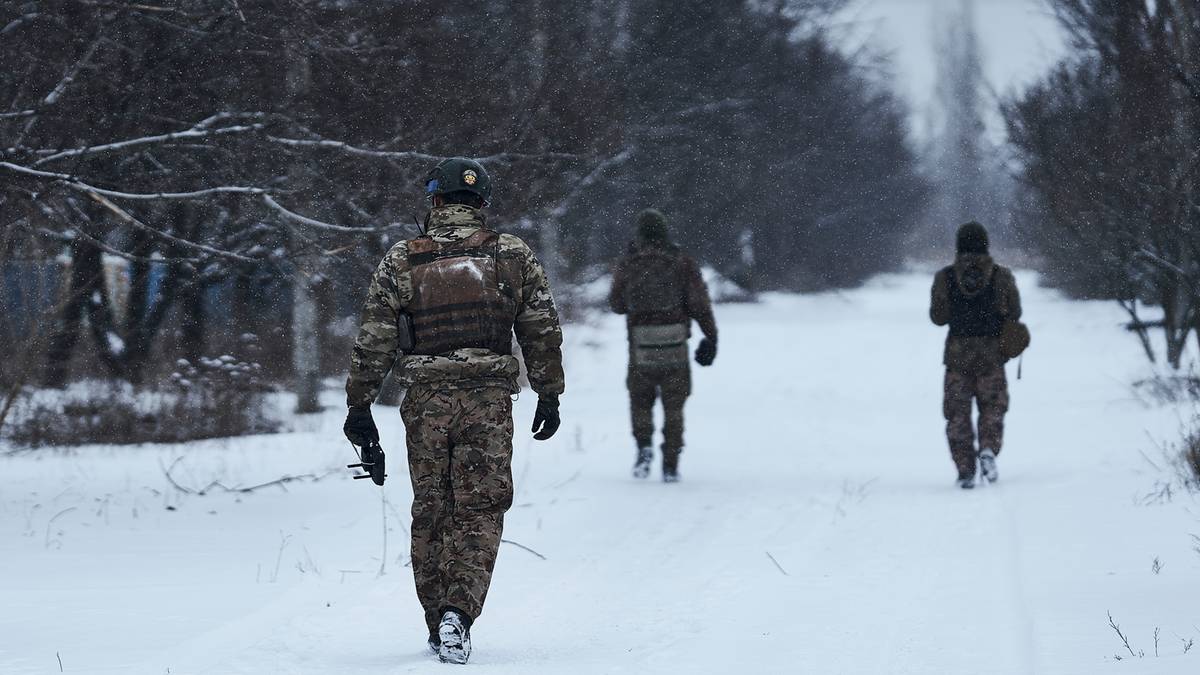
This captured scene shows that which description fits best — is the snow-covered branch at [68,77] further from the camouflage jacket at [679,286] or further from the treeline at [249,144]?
the camouflage jacket at [679,286]

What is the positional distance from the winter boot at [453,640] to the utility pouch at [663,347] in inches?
221

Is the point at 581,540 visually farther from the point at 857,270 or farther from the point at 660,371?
the point at 857,270

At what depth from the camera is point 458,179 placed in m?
5.49

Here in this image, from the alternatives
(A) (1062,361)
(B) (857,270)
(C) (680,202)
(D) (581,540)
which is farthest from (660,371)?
(B) (857,270)

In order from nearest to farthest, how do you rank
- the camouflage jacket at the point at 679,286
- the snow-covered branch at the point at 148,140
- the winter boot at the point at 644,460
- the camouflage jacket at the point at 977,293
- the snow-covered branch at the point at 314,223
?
the snow-covered branch at the point at 148,140 → the snow-covered branch at the point at 314,223 → the camouflage jacket at the point at 977,293 → the camouflage jacket at the point at 679,286 → the winter boot at the point at 644,460

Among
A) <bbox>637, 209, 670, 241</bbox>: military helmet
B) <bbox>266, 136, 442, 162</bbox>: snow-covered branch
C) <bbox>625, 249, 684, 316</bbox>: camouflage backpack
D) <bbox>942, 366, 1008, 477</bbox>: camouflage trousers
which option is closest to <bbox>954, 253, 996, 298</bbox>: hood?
<bbox>942, 366, 1008, 477</bbox>: camouflage trousers

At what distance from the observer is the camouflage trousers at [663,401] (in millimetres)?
10711

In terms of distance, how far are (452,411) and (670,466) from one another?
5.68 m

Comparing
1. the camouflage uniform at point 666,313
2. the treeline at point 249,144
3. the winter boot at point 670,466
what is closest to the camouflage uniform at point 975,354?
the camouflage uniform at point 666,313

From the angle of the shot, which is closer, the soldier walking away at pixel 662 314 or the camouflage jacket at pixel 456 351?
the camouflage jacket at pixel 456 351

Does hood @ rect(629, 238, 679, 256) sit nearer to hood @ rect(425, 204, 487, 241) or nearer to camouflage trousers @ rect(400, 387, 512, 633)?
hood @ rect(425, 204, 487, 241)

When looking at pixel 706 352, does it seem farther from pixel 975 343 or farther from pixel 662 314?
pixel 975 343

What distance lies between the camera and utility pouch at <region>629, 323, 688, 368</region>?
420 inches

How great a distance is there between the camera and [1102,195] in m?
16.6
